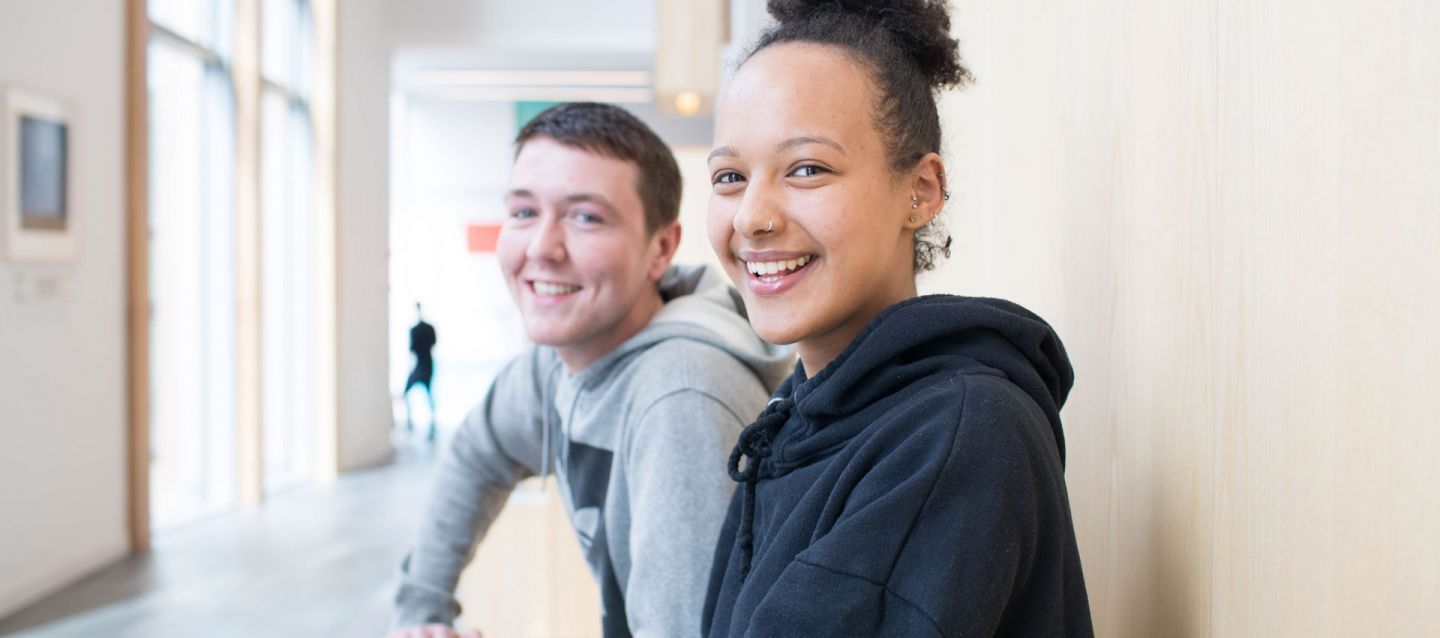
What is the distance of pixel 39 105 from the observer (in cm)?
461

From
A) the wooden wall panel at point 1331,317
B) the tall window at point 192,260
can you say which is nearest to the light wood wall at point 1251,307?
the wooden wall panel at point 1331,317

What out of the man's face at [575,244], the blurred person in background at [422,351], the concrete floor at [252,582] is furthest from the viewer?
the blurred person in background at [422,351]

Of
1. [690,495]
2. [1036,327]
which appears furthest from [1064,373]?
[690,495]

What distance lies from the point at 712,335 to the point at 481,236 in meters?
12.8

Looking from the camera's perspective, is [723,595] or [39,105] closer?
[723,595]

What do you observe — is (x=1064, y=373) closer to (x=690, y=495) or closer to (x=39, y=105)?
(x=690, y=495)

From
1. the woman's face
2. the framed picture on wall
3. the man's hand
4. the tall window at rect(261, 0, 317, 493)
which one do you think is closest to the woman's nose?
the woman's face

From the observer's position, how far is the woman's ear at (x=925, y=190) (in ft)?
2.95

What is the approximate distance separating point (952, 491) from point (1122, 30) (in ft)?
1.48

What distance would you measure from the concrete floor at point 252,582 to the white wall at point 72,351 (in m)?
0.25

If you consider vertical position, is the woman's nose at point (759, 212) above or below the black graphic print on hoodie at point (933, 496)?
above

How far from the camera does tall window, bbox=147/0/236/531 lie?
20.3ft

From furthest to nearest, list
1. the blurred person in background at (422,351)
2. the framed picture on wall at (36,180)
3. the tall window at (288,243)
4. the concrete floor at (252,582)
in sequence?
1. the blurred person in background at (422,351)
2. the tall window at (288,243)
3. the framed picture on wall at (36,180)
4. the concrete floor at (252,582)

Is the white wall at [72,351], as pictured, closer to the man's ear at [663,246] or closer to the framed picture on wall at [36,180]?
the framed picture on wall at [36,180]
